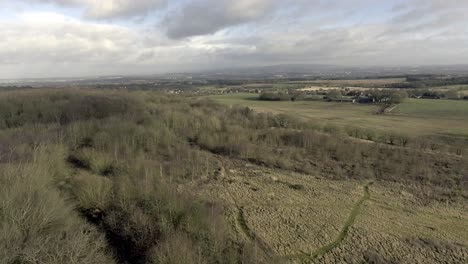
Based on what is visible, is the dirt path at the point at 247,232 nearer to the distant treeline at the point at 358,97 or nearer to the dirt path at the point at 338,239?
the dirt path at the point at 338,239

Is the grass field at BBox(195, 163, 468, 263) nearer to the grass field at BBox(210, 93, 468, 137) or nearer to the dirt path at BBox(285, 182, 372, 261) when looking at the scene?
the dirt path at BBox(285, 182, 372, 261)

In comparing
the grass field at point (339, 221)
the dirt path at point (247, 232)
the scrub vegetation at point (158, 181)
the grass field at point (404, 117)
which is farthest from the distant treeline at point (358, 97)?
the dirt path at point (247, 232)

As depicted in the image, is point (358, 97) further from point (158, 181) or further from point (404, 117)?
point (158, 181)

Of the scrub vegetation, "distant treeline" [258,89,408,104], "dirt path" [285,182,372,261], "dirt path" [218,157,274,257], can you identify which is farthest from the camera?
"distant treeline" [258,89,408,104]

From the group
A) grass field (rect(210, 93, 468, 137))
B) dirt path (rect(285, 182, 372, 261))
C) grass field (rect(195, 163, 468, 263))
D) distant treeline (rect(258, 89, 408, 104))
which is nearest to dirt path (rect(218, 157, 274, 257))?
grass field (rect(195, 163, 468, 263))

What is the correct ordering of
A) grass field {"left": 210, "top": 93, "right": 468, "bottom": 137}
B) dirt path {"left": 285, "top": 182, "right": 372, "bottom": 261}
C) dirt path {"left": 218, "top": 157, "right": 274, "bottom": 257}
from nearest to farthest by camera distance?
dirt path {"left": 285, "top": 182, "right": 372, "bottom": 261} < dirt path {"left": 218, "top": 157, "right": 274, "bottom": 257} < grass field {"left": 210, "top": 93, "right": 468, "bottom": 137}

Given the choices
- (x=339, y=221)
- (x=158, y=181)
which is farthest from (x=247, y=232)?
(x=158, y=181)

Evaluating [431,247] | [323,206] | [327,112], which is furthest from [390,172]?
[327,112]

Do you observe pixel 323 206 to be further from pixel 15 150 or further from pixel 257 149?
pixel 15 150
